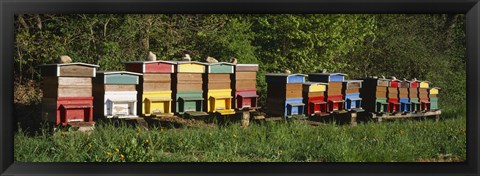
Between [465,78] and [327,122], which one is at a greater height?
[465,78]

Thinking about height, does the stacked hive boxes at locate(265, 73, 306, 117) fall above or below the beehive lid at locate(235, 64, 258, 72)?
below

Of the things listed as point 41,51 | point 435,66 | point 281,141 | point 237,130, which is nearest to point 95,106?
point 41,51

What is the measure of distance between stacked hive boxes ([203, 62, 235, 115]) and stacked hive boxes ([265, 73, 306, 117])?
1.43 feet

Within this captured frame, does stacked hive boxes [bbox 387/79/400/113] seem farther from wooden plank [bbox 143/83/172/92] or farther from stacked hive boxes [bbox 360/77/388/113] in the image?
wooden plank [bbox 143/83/172/92]

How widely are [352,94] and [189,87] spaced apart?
1.89 meters

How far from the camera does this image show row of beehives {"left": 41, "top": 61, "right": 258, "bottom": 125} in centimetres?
620

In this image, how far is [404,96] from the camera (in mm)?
7176

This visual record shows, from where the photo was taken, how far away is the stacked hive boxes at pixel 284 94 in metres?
6.64

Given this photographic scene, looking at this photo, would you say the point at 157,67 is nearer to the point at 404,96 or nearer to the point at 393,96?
the point at 393,96

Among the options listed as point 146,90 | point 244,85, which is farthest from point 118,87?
point 244,85

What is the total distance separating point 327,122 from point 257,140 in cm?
89

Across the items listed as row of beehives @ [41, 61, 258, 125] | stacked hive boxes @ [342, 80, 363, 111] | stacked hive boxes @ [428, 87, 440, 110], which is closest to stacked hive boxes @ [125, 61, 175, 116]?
row of beehives @ [41, 61, 258, 125]

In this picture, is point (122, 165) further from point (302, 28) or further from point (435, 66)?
point (435, 66)

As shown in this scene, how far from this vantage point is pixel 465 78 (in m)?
6.20
